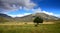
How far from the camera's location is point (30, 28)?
2.80 m

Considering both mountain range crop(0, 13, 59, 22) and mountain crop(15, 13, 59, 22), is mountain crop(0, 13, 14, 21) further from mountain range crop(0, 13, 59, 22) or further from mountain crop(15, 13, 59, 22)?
mountain crop(15, 13, 59, 22)

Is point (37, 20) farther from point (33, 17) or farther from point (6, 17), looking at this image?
point (6, 17)

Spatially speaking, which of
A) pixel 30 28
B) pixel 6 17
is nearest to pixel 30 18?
pixel 30 28

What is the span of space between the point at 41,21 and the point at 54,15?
39 cm

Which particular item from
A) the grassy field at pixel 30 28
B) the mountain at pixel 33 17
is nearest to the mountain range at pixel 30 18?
the mountain at pixel 33 17

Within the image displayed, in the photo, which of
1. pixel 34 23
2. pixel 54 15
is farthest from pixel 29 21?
pixel 54 15

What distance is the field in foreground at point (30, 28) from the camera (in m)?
2.77

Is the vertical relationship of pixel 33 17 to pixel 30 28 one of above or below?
above

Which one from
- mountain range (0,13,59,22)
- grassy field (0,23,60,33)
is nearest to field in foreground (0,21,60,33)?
grassy field (0,23,60,33)

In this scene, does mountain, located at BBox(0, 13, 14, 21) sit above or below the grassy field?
above

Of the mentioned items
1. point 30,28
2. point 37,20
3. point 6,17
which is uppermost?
point 6,17

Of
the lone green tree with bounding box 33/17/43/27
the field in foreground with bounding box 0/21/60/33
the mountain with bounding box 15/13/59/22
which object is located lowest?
the field in foreground with bounding box 0/21/60/33

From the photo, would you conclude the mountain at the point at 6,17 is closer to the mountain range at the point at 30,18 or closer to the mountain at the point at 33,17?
the mountain range at the point at 30,18

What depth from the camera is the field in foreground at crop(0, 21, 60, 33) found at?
→ 277 centimetres
